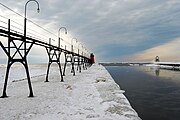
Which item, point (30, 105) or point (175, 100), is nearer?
point (30, 105)

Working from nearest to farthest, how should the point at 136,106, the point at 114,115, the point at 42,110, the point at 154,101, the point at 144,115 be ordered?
the point at 114,115 < the point at 42,110 < the point at 144,115 < the point at 136,106 < the point at 154,101

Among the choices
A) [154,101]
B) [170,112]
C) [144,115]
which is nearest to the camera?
[144,115]

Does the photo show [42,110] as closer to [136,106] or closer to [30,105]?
[30,105]

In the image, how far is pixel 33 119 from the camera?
11750 mm

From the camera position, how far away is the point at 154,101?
20.3 metres

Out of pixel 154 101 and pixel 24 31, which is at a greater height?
pixel 24 31

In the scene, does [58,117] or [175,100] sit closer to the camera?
[58,117]

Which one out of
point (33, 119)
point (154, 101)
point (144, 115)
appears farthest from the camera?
point (154, 101)

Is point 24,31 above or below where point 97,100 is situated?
above

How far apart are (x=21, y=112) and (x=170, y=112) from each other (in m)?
9.78

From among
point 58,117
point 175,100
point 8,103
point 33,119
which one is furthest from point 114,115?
point 175,100

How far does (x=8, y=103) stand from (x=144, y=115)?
920 cm

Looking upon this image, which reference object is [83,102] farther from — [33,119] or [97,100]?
[33,119]

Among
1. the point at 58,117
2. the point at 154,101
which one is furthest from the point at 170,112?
the point at 58,117
